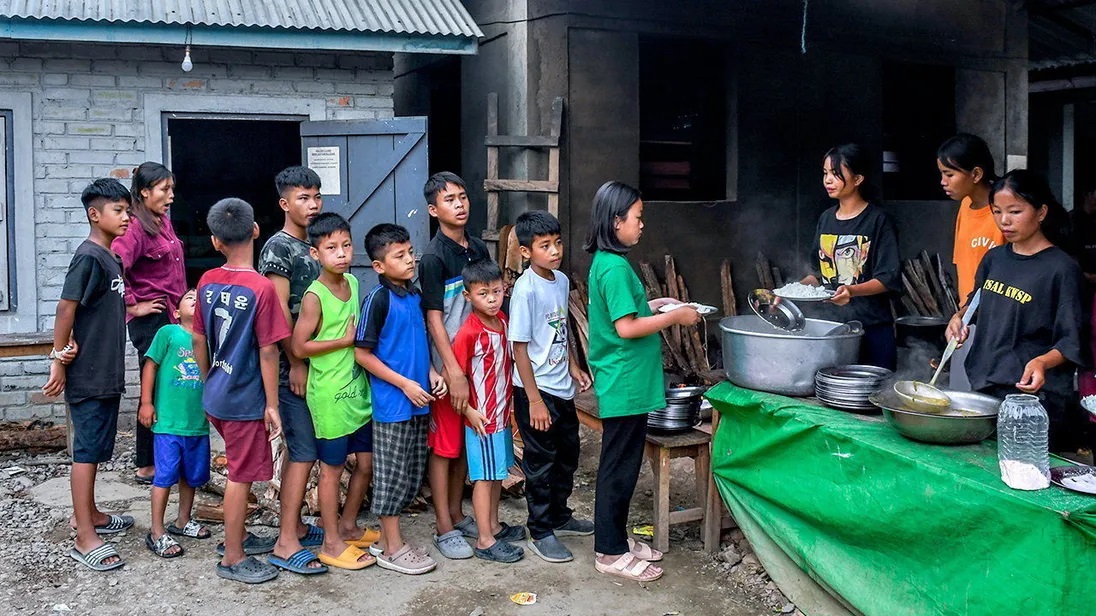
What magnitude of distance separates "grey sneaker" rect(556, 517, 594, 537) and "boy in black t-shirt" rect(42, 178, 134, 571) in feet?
7.25

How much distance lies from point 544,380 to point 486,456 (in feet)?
1.54

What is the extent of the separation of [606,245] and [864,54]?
6.29m

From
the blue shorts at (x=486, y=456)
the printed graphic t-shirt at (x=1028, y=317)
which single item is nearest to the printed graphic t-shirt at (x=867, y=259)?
the printed graphic t-shirt at (x=1028, y=317)

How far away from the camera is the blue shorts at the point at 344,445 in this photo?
14.8 feet

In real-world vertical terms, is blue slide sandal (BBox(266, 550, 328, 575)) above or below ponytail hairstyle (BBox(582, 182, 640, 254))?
below

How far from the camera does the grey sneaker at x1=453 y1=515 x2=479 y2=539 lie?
16.2ft

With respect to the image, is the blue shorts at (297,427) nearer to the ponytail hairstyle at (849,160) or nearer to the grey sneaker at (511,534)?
the grey sneaker at (511,534)

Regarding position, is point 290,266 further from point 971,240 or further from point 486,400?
point 971,240

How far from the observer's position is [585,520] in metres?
5.25

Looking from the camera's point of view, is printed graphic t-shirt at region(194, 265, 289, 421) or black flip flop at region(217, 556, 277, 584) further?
black flip flop at region(217, 556, 277, 584)

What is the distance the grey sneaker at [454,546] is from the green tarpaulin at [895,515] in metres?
1.32

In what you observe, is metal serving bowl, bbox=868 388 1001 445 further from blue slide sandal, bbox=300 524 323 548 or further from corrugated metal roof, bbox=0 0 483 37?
corrugated metal roof, bbox=0 0 483 37

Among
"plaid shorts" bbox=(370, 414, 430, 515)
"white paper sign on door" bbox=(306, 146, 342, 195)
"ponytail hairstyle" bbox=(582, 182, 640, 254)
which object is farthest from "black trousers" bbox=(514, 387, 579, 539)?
"white paper sign on door" bbox=(306, 146, 342, 195)

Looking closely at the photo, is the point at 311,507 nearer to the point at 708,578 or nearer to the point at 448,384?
the point at 448,384
